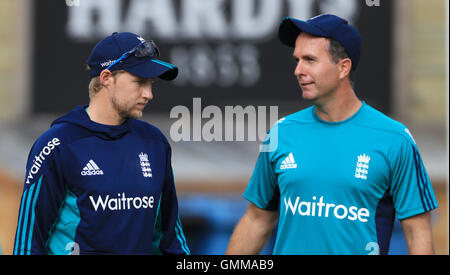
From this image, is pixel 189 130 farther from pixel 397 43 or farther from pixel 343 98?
pixel 343 98

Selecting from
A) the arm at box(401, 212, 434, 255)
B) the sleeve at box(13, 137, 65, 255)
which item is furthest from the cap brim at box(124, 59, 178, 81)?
the arm at box(401, 212, 434, 255)

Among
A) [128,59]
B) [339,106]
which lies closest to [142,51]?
[128,59]

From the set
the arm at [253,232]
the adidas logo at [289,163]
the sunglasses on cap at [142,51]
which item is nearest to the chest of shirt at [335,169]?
the adidas logo at [289,163]

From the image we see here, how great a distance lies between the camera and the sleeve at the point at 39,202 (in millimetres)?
4125

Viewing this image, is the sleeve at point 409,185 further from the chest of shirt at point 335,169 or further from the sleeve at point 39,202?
the sleeve at point 39,202

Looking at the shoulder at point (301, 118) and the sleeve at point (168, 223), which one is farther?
the shoulder at point (301, 118)

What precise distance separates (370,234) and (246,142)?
515 centimetres

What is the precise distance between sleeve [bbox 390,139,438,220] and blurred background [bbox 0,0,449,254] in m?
4.58

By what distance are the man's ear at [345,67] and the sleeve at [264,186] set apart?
55 cm

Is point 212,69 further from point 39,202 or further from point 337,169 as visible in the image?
point 39,202

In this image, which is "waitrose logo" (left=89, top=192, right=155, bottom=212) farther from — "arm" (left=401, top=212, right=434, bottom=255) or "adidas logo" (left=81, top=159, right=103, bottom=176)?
"arm" (left=401, top=212, right=434, bottom=255)

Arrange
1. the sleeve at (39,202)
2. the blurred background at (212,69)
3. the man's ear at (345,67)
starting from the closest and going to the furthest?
the sleeve at (39,202), the man's ear at (345,67), the blurred background at (212,69)
